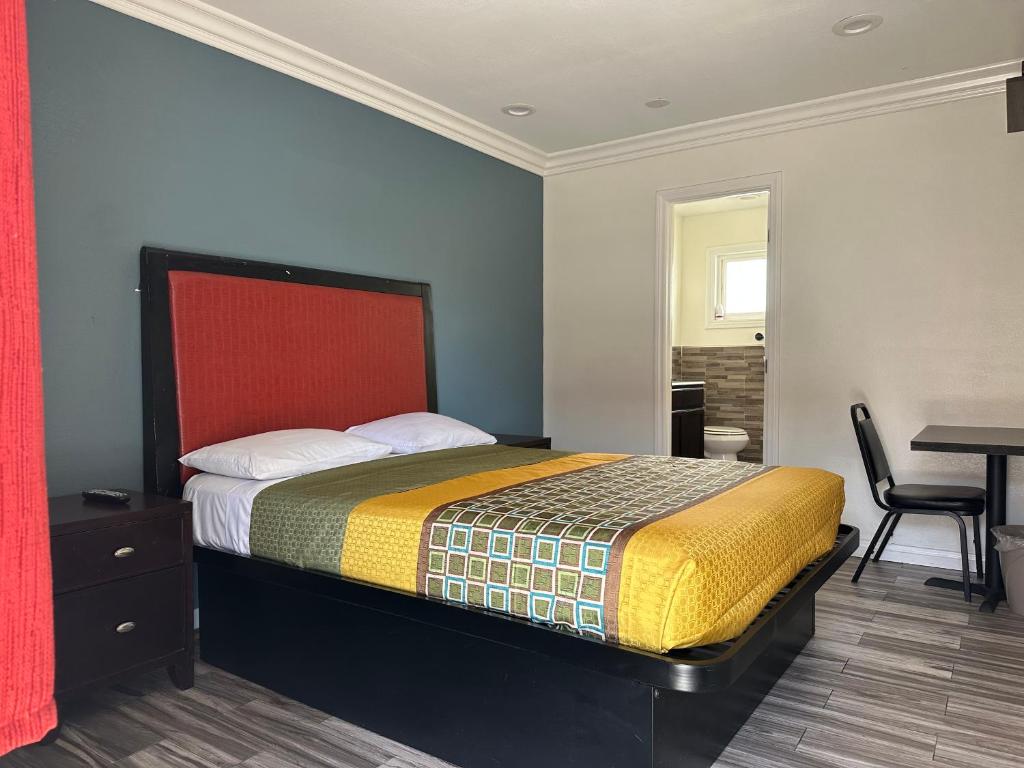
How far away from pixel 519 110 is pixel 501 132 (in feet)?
1.42

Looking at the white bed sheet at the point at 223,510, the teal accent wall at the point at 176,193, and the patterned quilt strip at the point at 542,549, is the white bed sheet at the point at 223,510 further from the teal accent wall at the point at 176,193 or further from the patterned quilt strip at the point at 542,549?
the patterned quilt strip at the point at 542,549

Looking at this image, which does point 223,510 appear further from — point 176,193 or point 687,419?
point 687,419

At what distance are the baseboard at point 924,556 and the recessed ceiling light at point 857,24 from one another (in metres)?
2.71

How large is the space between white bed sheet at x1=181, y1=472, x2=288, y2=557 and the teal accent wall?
380 millimetres

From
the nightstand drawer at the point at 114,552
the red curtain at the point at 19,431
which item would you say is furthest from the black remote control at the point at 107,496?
the red curtain at the point at 19,431

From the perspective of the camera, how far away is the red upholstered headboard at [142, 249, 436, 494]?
295cm

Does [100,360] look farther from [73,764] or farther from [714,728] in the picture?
[714,728]

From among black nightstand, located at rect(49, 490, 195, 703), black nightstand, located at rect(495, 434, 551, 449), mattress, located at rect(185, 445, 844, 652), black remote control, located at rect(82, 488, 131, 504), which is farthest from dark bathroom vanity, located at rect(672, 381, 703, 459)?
black remote control, located at rect(82, 488, 131, 504)

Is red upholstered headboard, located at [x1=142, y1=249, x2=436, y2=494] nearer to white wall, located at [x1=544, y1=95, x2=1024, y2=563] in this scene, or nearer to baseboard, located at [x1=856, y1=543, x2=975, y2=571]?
white wall, located at [x1=544, y1=95, x2=1024, y2=563]

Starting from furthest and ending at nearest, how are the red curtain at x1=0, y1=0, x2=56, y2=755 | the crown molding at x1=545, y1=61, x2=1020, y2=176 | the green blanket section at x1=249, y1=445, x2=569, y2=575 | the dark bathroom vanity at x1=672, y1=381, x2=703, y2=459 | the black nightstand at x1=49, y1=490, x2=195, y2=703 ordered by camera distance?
the dark bathroom vanity at x1=672, y1=381, x2=703, y2=459 < the crown molding at x1=545, y1=61, x2=1020, y2=176 < the green blanket section at x1=249, y1=445, x2=569, y2=575 < the black nightstand at x1=49, y1=490, x2=195, y2=703 < the red curtain at x1=0, y1=0, x2=56, y2=755

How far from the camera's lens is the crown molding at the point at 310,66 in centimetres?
301

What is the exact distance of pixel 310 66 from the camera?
358 centimetres

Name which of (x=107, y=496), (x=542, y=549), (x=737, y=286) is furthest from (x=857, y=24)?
(x=737, y=286)

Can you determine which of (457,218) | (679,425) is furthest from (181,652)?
(679,425)
